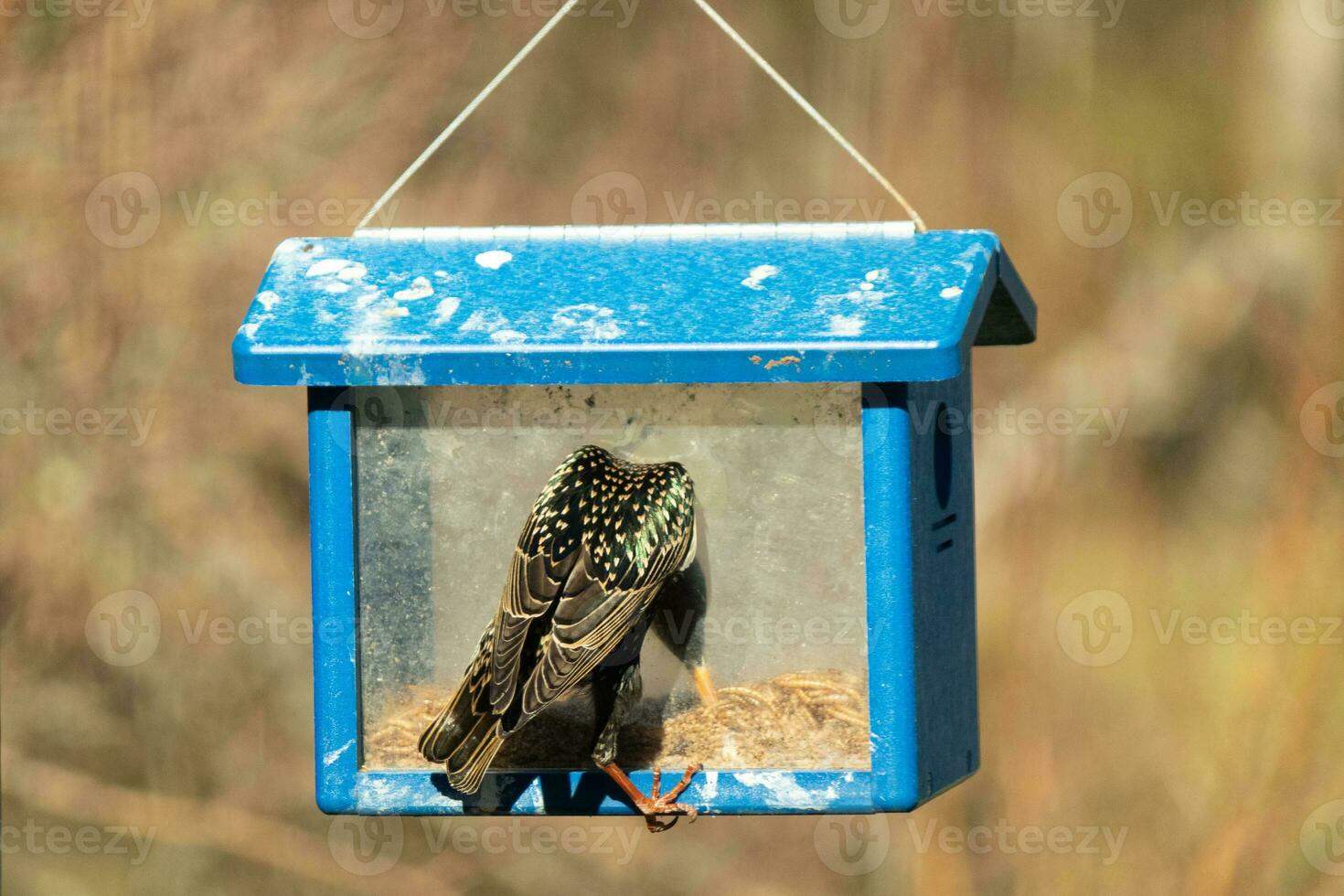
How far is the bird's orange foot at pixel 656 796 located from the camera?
6.14m

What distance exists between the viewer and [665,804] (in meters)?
6.14

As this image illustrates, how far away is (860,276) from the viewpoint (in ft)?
20.3

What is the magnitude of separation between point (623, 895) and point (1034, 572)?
2146mm

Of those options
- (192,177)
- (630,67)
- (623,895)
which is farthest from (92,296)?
(623,895)

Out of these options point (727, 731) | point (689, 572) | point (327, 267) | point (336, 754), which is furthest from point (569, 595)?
point (327, 267)

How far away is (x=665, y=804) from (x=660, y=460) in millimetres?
840

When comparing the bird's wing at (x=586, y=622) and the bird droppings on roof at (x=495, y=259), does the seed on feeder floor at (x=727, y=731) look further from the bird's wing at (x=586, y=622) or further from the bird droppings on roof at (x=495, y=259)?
the bird droppings on roof at (x=495, y=259)

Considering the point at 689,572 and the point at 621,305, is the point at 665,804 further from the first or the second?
the point at 621,305

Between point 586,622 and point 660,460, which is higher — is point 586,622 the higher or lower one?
the lower one

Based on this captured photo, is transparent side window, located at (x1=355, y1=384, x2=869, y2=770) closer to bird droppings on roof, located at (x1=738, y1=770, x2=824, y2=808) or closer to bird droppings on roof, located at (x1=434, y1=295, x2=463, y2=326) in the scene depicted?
bird droppings on roof, located at (x1=738, y1=770, x2=824, y2=808)

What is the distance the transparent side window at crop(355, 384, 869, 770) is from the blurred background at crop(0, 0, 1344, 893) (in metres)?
3.41

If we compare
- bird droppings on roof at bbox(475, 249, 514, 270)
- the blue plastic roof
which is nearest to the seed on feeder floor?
the blue plastic roof

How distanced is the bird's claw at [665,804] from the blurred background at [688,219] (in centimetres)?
345

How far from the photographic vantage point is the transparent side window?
611 cm
